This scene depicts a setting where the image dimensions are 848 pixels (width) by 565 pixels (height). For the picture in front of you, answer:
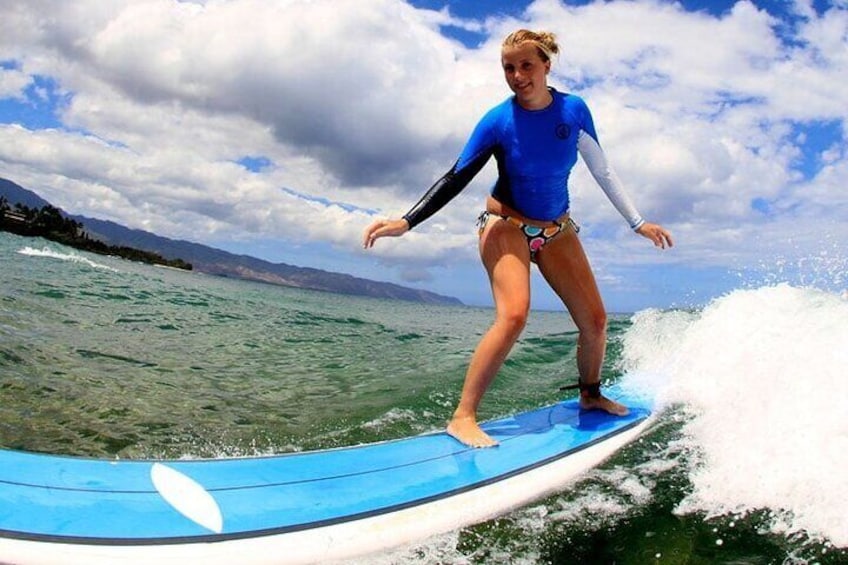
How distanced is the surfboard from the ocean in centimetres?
15

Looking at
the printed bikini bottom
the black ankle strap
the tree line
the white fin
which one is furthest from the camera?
the tree line

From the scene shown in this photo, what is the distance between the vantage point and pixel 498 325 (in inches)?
163

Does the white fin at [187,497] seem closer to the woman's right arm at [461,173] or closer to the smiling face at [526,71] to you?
the woman's right arm at [461,173]

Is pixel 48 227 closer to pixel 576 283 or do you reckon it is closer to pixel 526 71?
pixel 576 283

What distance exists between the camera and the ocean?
2.97 metres

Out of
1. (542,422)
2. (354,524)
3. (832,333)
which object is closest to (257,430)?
(542,422)

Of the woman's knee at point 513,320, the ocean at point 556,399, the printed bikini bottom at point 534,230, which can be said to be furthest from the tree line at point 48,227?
the woman's knee at point 513,320

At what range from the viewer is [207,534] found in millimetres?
2639

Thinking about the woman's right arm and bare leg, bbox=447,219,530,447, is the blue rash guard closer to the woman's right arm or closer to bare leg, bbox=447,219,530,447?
the woman's right arm

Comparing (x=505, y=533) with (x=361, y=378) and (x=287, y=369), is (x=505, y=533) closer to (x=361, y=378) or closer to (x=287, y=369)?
(x=361, y=378)

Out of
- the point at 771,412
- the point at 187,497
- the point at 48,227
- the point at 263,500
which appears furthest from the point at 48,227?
the point at 771,412

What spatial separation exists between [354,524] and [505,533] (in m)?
0.81

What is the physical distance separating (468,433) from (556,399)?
10.8 feet

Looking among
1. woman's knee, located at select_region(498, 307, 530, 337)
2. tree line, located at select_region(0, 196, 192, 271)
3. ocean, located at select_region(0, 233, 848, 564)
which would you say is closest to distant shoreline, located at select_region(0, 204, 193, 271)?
tree line, located at select_region(0, 196, 192, 271)
